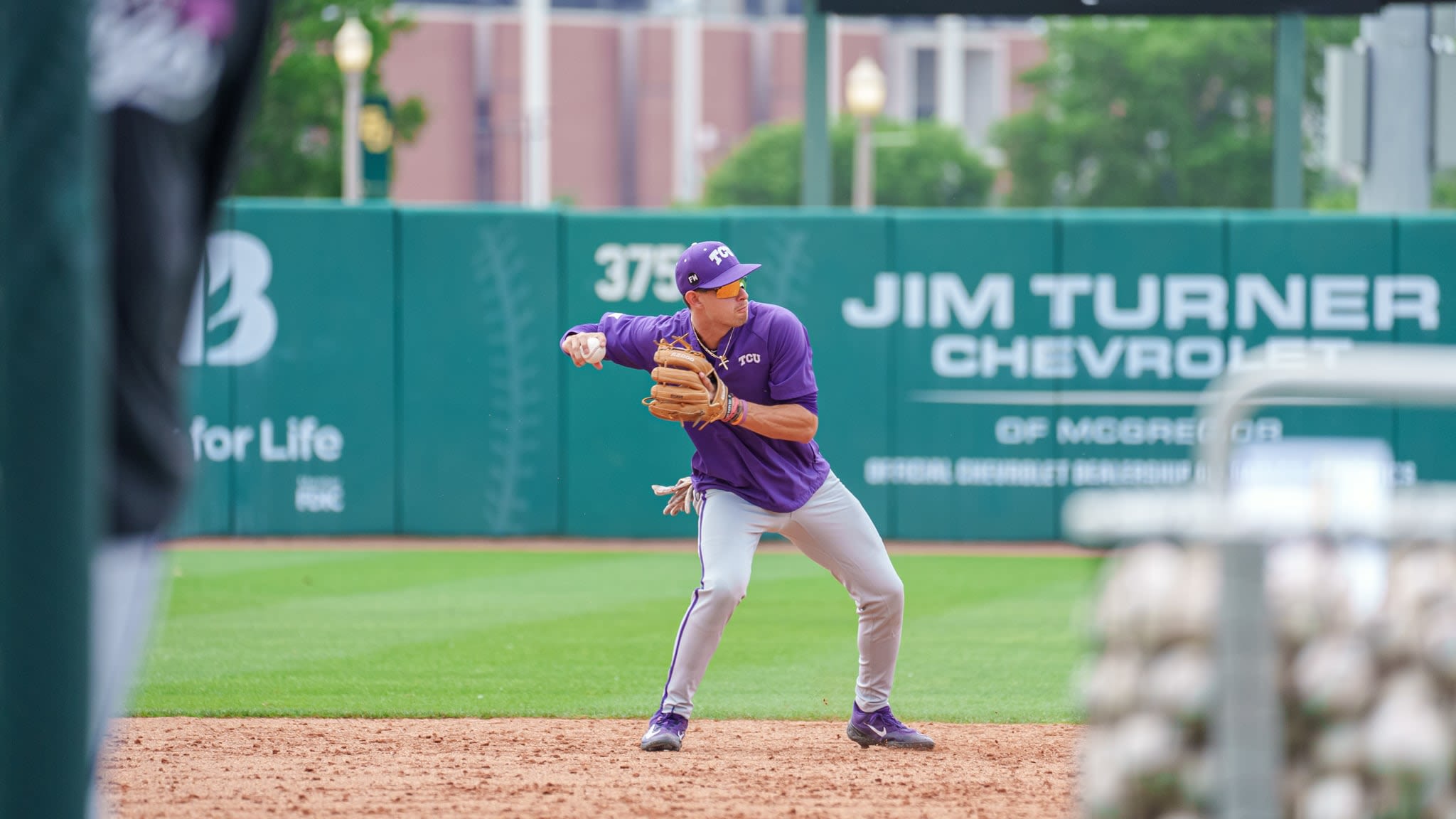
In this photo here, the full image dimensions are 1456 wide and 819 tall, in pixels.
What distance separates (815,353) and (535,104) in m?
44.2

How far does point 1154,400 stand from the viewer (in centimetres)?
1433

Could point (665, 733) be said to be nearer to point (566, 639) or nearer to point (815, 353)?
point (566, 639)

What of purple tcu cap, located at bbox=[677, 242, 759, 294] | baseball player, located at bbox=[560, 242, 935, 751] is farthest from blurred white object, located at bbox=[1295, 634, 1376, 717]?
purple tcu cap, located at bbox=[677, 242, 759, 294]

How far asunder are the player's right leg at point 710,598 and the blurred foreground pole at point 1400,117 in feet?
37.1

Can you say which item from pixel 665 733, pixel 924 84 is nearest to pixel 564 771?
pixel 665 733

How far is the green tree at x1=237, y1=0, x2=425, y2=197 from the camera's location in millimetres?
24516

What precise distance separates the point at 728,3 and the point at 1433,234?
63.2 m

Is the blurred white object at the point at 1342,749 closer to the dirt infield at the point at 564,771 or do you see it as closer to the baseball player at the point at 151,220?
the baseball player at the point at 151,220

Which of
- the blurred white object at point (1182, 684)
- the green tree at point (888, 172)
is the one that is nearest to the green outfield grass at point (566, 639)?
the blurred white object at point (1182, 684)

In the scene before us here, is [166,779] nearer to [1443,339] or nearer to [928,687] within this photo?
[928,687]

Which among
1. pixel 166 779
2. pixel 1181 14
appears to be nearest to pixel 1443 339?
pixel 1181 14

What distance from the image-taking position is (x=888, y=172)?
212ft

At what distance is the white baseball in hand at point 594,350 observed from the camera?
6.19 meters

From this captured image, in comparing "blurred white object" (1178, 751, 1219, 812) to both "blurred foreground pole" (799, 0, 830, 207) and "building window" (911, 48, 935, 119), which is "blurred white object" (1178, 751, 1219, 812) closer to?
"blurred foreground pole" (799, 0, 830, 207)
